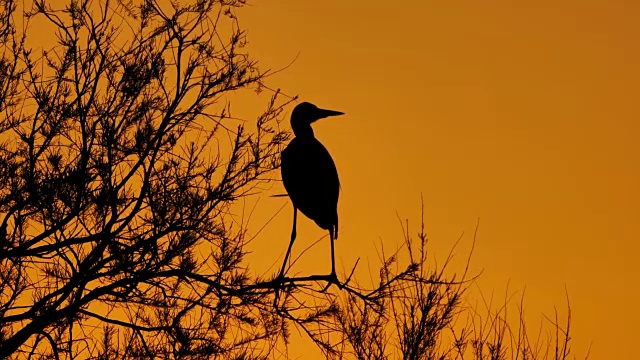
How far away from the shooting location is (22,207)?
8.27m

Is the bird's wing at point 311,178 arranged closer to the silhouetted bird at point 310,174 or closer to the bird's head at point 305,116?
the silhouetted bird at point 310,174

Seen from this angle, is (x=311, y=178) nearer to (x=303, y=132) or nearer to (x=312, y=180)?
(x=312, y=180)

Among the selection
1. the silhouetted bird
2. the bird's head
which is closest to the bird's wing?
the silhouetted bird

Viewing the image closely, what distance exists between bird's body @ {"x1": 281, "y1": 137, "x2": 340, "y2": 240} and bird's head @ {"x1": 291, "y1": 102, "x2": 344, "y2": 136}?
0.10 m

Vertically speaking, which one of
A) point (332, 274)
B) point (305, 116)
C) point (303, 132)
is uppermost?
point (305, 116)

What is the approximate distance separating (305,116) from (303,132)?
0.16m

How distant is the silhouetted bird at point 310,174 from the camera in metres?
9.48

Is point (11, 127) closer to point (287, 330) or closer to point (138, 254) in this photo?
point (138, 254)

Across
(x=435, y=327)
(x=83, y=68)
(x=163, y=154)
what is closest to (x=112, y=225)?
(x=163, y=154)

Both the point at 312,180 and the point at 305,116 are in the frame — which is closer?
the point at 312,180

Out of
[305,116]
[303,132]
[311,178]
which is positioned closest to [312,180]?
[311,178]

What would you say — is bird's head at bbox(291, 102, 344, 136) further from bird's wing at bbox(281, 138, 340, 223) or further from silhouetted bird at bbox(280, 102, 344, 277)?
bird's wing at bbox(281, 138, 340, 223)

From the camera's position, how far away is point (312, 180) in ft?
31.2

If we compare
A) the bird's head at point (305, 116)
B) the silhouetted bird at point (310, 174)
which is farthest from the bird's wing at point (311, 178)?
the bird's head at point (305, 116)
